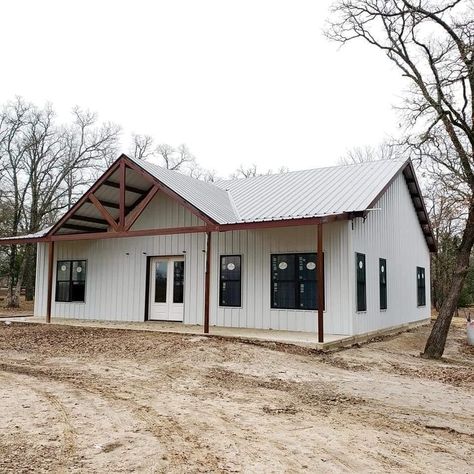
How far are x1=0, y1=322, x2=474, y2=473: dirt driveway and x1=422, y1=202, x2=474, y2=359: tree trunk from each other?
15.5 inches

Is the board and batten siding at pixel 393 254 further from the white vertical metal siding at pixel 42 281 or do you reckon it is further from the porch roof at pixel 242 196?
the white vertical metal siding at pixel 42 281

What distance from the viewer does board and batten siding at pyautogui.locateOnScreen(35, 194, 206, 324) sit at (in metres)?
13.9

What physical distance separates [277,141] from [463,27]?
36.3 m

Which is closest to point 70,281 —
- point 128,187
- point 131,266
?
point 131,266

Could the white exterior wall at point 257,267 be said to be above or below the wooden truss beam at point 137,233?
below

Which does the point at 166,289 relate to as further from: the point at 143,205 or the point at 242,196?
the point at 242,196

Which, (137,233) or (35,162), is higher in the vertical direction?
(35,162)

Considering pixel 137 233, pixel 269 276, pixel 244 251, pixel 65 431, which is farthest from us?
pixel 244 251

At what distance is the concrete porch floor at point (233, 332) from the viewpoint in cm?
1034

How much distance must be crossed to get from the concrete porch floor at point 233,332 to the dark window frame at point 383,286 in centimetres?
302

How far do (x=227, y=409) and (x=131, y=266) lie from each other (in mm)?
9812

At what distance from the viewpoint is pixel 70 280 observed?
637 inches

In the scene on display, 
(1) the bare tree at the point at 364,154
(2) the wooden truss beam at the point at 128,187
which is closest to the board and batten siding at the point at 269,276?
(2) the wooden truss beam at the point at 128,187

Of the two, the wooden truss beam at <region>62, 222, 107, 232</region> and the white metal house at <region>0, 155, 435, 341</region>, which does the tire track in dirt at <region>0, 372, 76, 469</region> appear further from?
the wooden truss beam at <region>62, 222, 107, 232</region>
